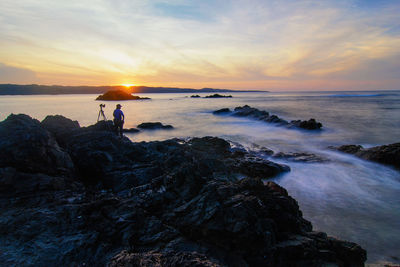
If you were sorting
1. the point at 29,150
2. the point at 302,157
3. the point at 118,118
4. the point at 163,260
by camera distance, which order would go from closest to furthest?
1. the point at 163,260
2. the point at 29,150
3. the point at 302,157
4. the point at 118,118

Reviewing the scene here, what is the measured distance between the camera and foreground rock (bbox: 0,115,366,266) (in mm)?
3459

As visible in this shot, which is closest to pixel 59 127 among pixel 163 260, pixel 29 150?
pixel 29 150

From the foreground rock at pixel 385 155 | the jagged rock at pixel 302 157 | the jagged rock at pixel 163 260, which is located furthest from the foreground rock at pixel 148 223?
the foreground rock at pixel 385 155

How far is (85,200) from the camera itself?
5.06 m

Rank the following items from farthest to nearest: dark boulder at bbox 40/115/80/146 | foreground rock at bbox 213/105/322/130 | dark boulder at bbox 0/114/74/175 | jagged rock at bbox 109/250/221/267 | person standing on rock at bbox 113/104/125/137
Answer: foreground rock at bbox 213/105/322/130, person standing on rock at bbox 113/104/125/137, dark boulder at bbox 40/115/80/146, dark boulder at bbox 0/114/74/175, jagged rock at bbox 109/250/221/267

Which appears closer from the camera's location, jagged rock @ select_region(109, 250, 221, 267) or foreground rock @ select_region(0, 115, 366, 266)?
jagged rock @ select_region(109, 250, 221, 267)

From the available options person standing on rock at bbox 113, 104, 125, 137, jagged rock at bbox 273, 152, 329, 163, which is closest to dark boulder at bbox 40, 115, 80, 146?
person standing on rock at bbox 113, 104, 125, 137

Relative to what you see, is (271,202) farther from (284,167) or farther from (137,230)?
(284,167)

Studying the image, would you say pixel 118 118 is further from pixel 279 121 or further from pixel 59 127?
pixel 279 121

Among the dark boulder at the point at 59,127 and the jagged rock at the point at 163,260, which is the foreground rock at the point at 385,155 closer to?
the jagged rock at the point at 163,260

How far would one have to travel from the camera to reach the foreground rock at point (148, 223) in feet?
11.3

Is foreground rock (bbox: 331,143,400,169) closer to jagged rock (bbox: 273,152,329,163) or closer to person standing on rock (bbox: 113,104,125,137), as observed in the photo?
jagged rock (bbox: 273,152,329,163)

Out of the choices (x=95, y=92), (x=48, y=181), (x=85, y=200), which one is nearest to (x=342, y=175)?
(x=85, y=200)

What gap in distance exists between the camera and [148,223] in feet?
13.6
